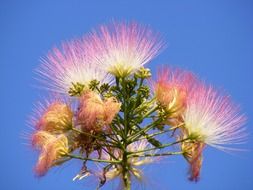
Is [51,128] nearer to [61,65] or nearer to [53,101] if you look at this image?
[53,101]

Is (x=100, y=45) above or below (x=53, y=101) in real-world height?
above

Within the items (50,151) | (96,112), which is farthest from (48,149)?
(96,112)

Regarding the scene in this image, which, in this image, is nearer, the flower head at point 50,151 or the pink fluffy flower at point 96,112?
the pink fluffy flower at point 96,112

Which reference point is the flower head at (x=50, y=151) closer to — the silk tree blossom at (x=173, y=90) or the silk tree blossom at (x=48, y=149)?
the silk tree blossom at (x=48, y=149)

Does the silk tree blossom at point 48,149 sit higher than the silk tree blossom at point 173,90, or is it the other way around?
the silk tree blossom at point 173,90

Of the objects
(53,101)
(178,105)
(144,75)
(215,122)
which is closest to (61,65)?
(53,101)
